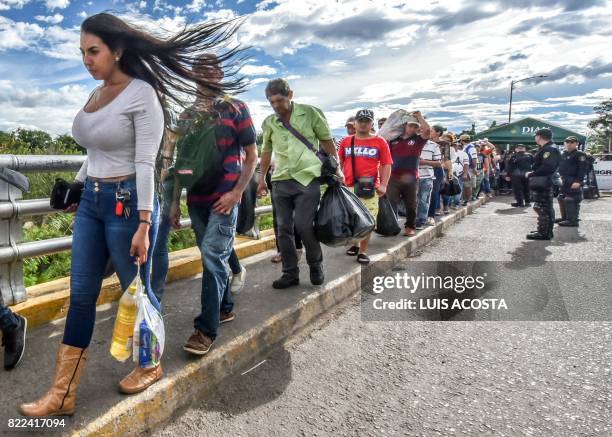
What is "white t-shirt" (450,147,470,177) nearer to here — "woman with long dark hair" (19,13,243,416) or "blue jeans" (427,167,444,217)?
"blue jeans" (427,167,444,217)

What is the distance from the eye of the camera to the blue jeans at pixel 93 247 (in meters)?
2.25

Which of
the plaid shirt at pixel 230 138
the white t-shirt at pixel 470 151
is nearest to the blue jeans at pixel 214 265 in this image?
the plaid shirt at pixel 230 138

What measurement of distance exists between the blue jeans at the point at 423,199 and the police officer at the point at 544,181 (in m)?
1.78

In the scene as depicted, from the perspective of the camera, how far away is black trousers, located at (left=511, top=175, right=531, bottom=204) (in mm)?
14312

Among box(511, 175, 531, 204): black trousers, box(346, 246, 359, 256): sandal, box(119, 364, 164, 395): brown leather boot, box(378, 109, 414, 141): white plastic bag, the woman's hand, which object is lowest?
box(511, 175, 531, 204): black trousers

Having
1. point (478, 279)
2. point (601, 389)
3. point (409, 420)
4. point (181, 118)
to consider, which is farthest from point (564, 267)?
point (181, 118)

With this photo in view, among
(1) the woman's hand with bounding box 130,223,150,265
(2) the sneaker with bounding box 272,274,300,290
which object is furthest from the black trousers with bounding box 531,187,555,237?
(1) the woman's hand with bounding box 130,223,150,265

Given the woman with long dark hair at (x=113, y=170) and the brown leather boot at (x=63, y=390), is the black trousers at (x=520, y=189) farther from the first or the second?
the brown leather boot at (x=63, y=390)

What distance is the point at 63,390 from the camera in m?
2.20

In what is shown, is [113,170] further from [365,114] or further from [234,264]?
[365,114]

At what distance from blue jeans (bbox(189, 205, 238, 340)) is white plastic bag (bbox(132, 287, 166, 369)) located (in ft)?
1.63

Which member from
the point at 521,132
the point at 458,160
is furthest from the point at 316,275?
the point at 521,132

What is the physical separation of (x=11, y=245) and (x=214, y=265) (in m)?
1.36

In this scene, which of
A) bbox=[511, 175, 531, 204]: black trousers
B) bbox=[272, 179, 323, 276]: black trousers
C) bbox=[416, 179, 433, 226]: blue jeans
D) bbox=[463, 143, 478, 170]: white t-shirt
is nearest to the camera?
bbox=[272, 179, 323, 276]: black trousers
